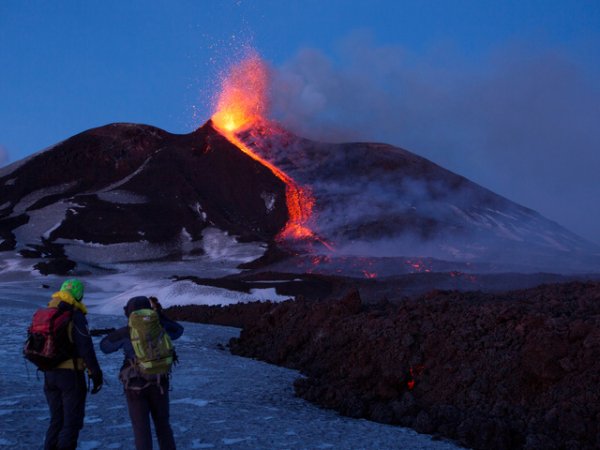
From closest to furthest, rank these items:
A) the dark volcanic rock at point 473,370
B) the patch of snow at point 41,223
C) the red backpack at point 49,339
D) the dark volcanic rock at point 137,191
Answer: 1. the red backpack at point 49,339
2. the dark volcanic rock at point 473,370
3. the patch of snow at point 41,223
4. the dark volcanic rock at point 137,191

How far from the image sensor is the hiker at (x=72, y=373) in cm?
577

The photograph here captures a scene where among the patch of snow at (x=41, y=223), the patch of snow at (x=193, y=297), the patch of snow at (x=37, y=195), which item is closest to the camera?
the patch of snow at (x=193, y=297)

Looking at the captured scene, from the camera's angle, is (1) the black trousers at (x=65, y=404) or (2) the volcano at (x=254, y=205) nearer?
(1) the black trousers at (x=65, y=404)

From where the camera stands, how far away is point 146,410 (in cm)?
552

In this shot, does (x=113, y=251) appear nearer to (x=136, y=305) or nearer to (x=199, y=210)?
(x=199, y=210)

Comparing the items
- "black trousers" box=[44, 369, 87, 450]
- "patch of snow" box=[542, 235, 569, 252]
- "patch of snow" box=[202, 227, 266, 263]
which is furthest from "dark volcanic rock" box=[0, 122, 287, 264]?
"black trousers" box=[44, 369, 87, 450]

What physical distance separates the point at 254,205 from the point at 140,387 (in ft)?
226

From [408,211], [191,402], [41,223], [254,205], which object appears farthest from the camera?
[254,205]

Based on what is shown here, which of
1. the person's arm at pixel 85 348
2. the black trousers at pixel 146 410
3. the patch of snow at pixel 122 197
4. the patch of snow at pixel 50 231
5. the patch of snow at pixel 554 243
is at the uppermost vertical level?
the patch of snow at pixel 122 197

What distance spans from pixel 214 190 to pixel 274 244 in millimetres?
16396

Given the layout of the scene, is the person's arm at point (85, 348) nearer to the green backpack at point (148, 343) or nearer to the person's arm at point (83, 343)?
the person's arm at point (83, 343)

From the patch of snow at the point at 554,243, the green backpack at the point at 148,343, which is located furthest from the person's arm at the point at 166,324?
the patch of snow at the point at 554,243

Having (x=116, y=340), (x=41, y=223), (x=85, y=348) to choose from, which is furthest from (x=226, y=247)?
(x=116, y=340)

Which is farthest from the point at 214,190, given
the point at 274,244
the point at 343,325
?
the point at 343,325
